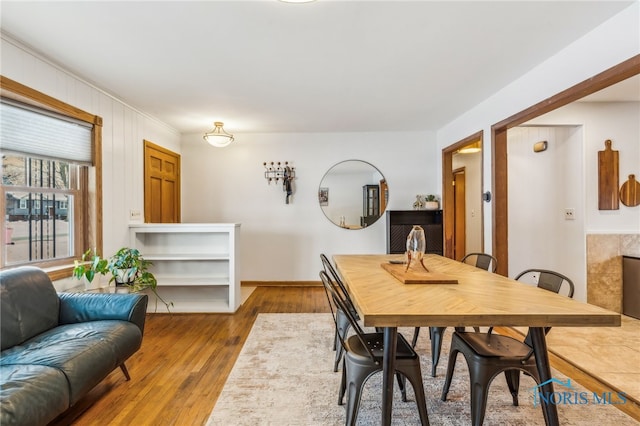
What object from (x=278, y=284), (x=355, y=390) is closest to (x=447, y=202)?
(x=278, y=284)

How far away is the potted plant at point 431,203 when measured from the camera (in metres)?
4.62

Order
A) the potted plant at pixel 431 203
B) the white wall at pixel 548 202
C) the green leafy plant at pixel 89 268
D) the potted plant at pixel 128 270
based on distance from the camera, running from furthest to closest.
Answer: the potted plant at pixel 431 203 < the white wall at pixel 548 202 < the potted plant at pixel 128 270 < the green leafy plant at pixel 89 268

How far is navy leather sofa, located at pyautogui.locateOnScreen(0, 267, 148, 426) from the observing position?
1.39m

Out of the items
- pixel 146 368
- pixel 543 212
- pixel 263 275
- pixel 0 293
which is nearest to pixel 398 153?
pixel 543 212

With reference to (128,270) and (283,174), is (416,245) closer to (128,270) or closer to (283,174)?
(128,270)

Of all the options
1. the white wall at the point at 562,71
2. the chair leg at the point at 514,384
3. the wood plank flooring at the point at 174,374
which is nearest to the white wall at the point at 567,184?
the white wall at the point at 562,71

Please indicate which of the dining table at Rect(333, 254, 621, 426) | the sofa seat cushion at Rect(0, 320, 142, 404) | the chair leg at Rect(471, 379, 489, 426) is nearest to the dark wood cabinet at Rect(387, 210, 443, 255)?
the dining table at Rect(333, 254, 621, 426)

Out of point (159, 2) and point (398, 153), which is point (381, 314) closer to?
point (159, 2)

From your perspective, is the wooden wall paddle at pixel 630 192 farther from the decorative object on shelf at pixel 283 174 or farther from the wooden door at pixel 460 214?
the decorative object on shelf at pixel 283 174

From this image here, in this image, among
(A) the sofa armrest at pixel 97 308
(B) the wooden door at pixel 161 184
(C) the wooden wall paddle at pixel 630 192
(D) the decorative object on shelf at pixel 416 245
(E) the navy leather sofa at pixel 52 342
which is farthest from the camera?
(B) the wooden door at pixel 161 184

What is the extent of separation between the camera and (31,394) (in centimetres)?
137

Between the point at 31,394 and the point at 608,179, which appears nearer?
the point at 31,394

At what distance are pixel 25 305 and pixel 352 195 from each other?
3928mm

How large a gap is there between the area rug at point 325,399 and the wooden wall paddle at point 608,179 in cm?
237
